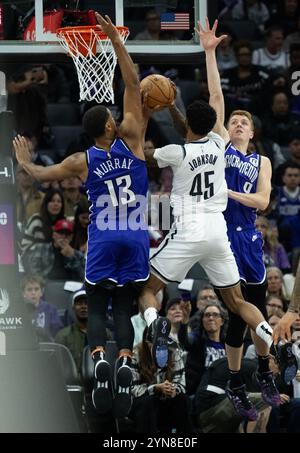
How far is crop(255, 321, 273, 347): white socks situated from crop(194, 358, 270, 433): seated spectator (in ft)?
7.67

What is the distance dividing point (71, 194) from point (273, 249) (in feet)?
8.33

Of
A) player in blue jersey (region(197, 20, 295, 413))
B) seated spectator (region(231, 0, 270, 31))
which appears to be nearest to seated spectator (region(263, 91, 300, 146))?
seated spectator (region(231, 0, 270, 31))

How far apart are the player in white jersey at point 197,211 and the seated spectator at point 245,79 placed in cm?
716

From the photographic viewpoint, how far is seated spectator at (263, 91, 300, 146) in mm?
19453

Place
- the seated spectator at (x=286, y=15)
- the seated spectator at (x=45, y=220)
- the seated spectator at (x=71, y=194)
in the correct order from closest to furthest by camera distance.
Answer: the seated spectator at (x=45, y=220)
the seated spectator at (x=71, y=194)
the seated spectator at (x=286, y=15)

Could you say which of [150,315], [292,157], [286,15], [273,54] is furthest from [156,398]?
[286,15]

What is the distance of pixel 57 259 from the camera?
17.1m

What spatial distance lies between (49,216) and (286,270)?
2.92m

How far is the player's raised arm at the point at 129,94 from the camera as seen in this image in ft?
39.8

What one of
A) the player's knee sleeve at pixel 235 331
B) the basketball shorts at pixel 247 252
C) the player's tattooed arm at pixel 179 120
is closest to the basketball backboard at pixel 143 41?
the player's tattooed arm at pixel 179 120

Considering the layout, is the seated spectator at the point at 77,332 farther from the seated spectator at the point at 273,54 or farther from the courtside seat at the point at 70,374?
the seated spectator at the point at 273,54

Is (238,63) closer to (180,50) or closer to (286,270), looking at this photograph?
(286,270)

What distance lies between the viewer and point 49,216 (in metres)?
17.3
